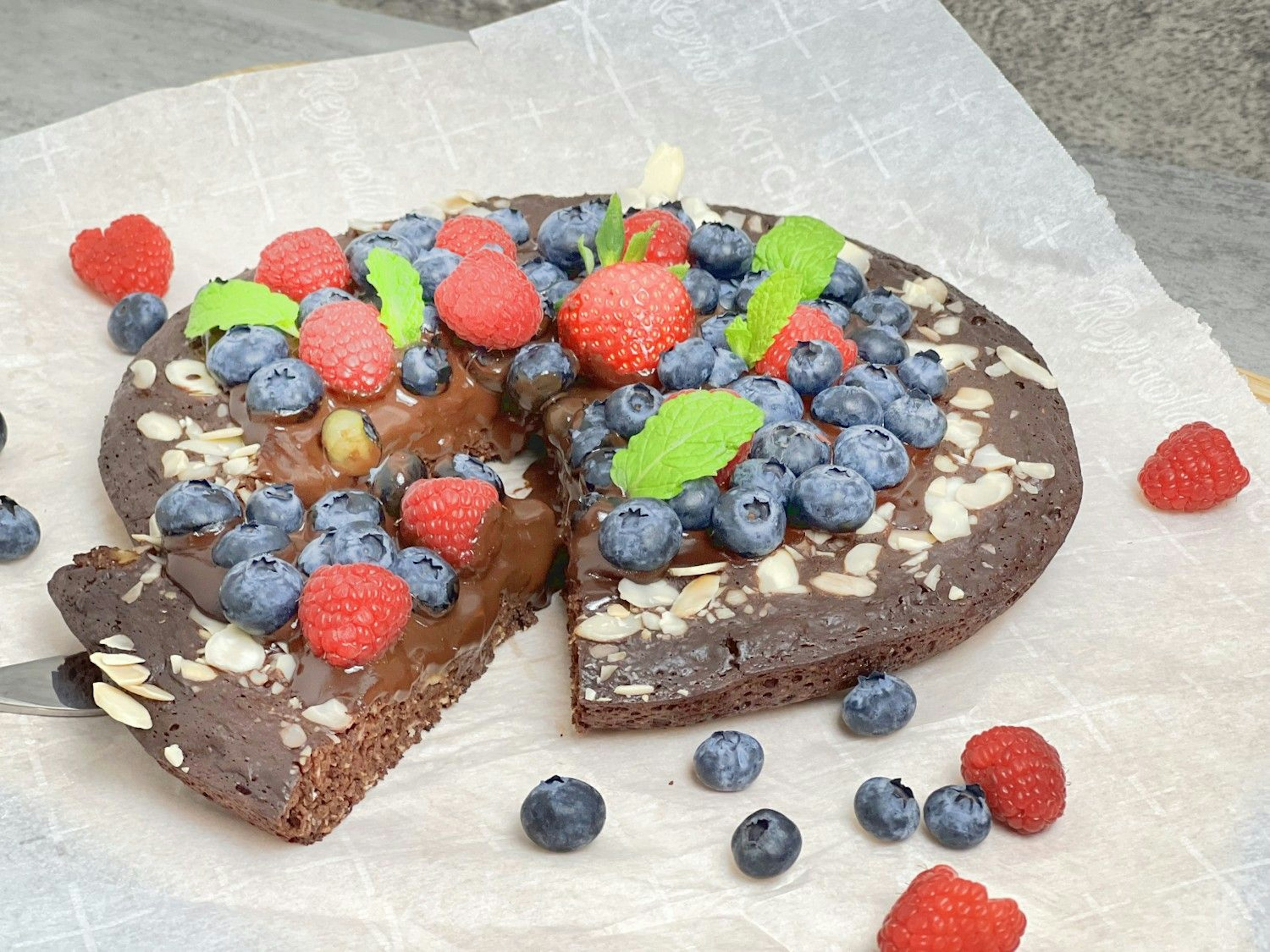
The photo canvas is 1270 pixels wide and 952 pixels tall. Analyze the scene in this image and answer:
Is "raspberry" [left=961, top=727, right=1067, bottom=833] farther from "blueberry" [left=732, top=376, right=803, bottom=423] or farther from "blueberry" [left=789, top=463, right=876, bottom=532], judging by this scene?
"blueberry" [left=732, top=376, right=803, bottom=423]

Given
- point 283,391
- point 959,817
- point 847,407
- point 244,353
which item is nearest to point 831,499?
point 847,407

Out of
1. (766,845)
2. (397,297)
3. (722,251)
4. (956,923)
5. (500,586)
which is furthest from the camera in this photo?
(722,251)

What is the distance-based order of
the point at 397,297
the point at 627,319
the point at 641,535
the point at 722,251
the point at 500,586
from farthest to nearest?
the point at 722,251 < the point at 397,297 < the point at 627,319 < the point at 500,586 < the point at 641,535

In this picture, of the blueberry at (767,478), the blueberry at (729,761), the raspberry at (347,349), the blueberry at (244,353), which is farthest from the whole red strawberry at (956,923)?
the blueberry at (244,353)

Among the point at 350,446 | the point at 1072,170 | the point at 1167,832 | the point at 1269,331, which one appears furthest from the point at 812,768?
the point at 1269,331

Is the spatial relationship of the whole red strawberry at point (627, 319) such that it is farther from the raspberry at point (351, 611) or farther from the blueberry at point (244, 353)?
the raspberry at point (351, 611)

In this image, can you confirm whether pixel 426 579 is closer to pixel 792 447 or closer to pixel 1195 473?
pixel 792 447

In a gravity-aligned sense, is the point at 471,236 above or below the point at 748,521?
above
